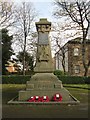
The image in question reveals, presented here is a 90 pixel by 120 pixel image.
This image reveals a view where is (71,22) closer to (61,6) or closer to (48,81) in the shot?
(61,6)

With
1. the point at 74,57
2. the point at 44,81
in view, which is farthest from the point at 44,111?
the point at 74,57

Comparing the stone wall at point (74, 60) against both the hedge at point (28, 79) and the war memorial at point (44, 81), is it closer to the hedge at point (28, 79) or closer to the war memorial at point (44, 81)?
the hedge at point (28, 79)

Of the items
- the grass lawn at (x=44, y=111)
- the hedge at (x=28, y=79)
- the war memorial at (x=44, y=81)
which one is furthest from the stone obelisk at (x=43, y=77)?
the hedge at (x=28, y=79)

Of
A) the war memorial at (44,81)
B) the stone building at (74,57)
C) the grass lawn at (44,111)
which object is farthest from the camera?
the stone building at (74,57)

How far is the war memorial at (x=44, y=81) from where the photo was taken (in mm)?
16312

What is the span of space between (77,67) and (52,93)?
44.1 metres

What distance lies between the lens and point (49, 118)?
10234 millimetres

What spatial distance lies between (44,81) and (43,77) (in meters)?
0.31

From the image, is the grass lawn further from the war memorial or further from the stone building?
the stone building

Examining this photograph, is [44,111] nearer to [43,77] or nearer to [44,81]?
[44,81]

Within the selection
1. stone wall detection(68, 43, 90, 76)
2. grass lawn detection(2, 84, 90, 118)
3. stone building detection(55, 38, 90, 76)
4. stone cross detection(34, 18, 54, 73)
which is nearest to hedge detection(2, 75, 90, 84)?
stone building detection(55, 38, 90, 76)

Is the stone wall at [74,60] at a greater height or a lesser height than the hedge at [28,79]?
greater

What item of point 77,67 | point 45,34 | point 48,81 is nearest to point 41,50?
point 45,34

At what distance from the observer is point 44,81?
677 inches
